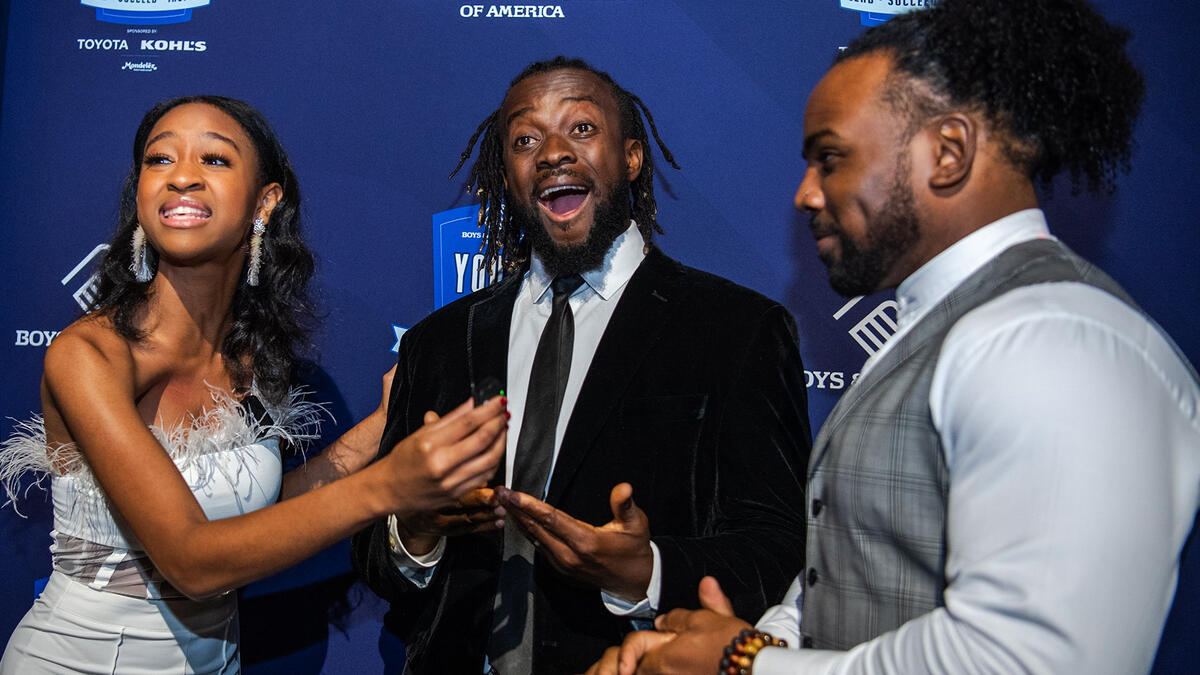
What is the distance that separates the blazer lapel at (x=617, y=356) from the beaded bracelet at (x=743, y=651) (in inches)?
23.6

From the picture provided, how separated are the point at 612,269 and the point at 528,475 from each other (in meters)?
0.49

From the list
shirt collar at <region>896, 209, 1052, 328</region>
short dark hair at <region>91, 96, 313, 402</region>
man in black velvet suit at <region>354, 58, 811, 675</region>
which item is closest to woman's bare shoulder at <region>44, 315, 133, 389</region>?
short dark hair at <region>91, 96, 313, 402</region>

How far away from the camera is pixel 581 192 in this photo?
2031mm

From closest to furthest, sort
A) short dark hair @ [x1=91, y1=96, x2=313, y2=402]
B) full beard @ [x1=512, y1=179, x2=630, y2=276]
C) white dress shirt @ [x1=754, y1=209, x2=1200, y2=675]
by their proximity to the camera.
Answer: white dress shirt @ [x1=754, y1=209, x2=1200, y2=675] < full beard @ [x1=512, y1=179, x2=630, y2=276] < short dark hair @ [x1=91, y1=96, x2=313, y2=402]

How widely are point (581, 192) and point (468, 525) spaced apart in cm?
78

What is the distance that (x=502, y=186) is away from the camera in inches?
93.4

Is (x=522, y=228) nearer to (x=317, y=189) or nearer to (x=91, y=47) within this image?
(x=317, y=189)

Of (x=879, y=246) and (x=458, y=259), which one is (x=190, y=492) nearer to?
(x=458, y=259)

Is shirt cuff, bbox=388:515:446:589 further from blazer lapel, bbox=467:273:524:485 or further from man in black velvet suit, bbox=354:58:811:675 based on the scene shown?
blazer lapel, bbox=467:273:524:485

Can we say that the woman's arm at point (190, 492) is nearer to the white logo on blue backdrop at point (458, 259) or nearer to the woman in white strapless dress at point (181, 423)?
the woman in white strapless dress at point (181, 423)

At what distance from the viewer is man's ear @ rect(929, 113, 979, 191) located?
3.85 ft

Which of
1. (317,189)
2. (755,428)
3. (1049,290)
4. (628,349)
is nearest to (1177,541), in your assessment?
(1049,290)

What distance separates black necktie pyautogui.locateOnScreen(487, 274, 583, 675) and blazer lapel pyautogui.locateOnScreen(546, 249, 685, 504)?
5cm

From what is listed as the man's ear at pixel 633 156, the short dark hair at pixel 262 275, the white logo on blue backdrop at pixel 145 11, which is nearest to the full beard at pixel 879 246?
the man's ear at pixel 633 156
